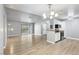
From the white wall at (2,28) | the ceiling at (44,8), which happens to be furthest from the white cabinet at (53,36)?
the white wall at (2,28)

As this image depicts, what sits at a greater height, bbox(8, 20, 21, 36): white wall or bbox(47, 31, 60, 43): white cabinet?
bbox(8, 20, 21, 36): white wall

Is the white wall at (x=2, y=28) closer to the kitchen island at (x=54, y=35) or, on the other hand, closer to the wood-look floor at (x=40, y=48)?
the wood-look floor at (x=40, y=48)

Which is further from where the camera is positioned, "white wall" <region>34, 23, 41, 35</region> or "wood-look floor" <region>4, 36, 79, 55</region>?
"white wall" <region>34, 23, 41, 35</region>

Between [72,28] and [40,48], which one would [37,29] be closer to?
[40,48]

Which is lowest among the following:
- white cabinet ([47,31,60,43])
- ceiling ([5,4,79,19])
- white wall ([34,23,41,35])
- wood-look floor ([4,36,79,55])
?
wood-look floor ([4,36,79,55])

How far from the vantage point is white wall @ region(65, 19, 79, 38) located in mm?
1988

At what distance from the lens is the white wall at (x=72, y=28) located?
6.52ft

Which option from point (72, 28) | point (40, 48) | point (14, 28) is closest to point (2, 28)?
point (14, 28)

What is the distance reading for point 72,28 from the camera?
2104 millimetres

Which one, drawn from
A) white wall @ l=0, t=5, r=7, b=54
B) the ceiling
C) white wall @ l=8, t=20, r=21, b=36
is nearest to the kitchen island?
the ceiling

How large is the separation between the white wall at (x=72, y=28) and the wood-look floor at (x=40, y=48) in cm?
15

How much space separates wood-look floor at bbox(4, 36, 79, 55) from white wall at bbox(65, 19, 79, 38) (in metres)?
0.15

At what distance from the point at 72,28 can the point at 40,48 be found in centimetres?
95

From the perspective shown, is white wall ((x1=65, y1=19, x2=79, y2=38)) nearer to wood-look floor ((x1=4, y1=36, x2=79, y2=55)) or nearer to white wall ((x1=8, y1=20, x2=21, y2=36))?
wood-look floor ((x1=4, y1=36, x2=79, y2=55))
